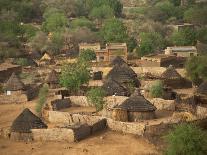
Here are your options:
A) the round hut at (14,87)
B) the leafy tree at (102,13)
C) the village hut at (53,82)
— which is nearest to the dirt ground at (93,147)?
the round hut at (14,87)

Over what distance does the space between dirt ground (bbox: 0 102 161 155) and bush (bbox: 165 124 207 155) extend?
247 centimetres

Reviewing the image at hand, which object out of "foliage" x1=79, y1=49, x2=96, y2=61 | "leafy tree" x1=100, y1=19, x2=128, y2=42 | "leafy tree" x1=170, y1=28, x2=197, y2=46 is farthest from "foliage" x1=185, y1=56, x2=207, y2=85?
"leafy tree" x1=100, y1=19, x2=128, y2=42

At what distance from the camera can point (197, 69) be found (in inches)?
1439

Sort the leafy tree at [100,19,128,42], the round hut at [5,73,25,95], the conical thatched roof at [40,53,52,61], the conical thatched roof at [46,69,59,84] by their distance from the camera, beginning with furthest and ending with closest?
the leafy tree at [100,19,128,42] → the conical thatched roof at [40,53,52,61] → the conical thatched roof at [46,69,59,84] → the round hut at [5,73,25,95]

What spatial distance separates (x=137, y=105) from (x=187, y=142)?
7792 mm

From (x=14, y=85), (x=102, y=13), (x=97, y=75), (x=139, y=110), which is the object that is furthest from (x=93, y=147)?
(x=102, y=13)

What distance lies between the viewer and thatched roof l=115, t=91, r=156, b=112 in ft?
93.4

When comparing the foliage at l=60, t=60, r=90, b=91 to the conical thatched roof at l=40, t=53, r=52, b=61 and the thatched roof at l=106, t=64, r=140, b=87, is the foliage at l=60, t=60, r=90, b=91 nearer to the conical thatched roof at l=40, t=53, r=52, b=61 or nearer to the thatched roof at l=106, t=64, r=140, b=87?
the thatched roof at l=106, t=64, r=140, b=87

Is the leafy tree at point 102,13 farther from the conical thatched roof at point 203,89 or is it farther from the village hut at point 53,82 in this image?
the conical thatched roof at point 203,89

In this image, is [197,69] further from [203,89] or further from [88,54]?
[88,54]

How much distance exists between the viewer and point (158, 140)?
24922 mm

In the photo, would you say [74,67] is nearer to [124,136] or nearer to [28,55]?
[124,136]

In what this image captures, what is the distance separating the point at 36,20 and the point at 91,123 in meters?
50.8

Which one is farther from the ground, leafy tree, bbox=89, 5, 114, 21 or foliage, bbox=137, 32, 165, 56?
leafy tree, bbox=89, 5, 114, 21
